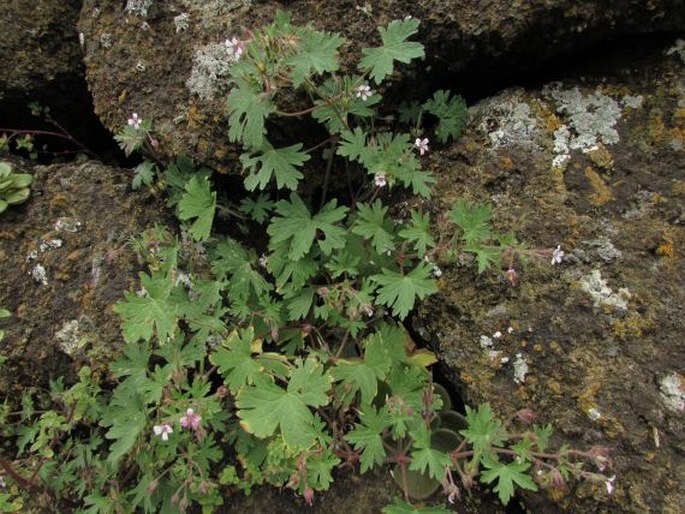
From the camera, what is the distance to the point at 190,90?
3.05 meters

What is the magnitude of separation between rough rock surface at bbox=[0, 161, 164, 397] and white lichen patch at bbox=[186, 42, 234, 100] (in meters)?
0.73

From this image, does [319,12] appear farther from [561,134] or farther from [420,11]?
[561,134]

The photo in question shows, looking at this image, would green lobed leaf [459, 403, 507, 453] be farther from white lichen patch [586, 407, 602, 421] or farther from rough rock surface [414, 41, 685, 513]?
white lichen patch [586, 407, 602, 421]

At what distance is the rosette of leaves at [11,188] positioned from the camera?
3.22 metres

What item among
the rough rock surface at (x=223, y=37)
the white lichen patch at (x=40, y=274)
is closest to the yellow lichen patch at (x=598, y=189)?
the rough rock surface at (x=223, y=37)

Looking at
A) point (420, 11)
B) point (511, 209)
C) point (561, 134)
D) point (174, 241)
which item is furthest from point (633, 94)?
point (174, 241)

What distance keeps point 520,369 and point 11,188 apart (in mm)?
2939

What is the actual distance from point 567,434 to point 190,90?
2534 millimetres

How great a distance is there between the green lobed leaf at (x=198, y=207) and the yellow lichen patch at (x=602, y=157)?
1.92 meters

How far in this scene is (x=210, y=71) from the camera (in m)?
2.99

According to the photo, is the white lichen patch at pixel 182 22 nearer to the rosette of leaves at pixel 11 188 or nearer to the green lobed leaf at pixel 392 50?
the green lobed leaf at pixel 392 50

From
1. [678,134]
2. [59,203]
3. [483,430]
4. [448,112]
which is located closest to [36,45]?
[59,203]

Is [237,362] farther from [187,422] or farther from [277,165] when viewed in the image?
[277,165]

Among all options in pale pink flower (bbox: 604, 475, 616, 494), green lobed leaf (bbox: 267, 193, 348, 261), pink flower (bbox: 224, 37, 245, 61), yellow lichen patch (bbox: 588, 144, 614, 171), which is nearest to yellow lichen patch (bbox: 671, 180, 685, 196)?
yellow lichen patch (bbox: 588, 144, 614, 171)
